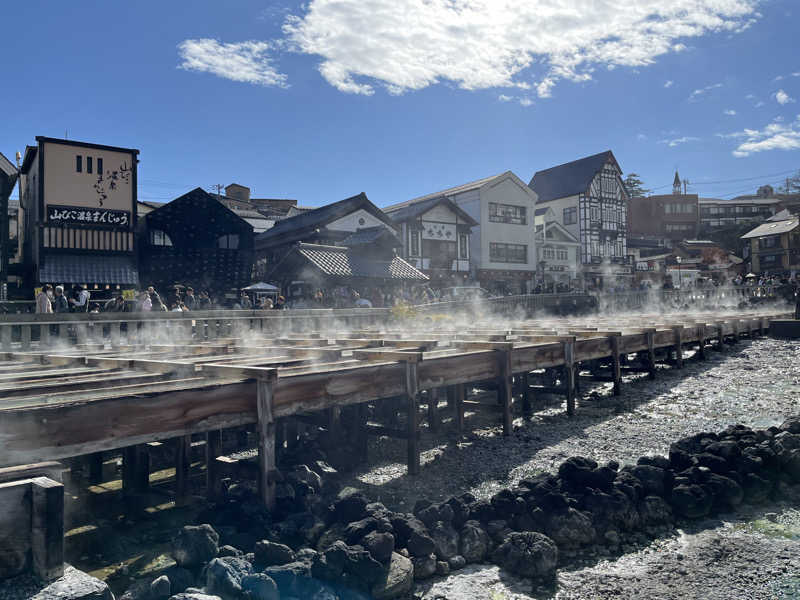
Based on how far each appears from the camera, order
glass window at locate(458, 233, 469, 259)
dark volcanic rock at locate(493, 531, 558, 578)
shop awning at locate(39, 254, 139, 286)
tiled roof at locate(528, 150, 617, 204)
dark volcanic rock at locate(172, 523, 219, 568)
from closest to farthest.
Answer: dark volcanic rock at locate(172, 523, 219, 568), dark volcanic rock at locate(493, 531, 558, 578), shop awning at locate(39, 254, 139, 286), glass window at locate(458, 233, 469, 259), tiled roof at locate(528, 150, 617, 204)

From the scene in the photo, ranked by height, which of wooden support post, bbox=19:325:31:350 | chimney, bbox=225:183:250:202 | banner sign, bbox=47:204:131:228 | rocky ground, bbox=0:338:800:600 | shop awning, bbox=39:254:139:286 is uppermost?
chimney, bbox=225:183:250:202

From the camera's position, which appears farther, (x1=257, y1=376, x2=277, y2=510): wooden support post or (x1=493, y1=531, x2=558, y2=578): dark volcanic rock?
(x1=257, y1=376, x2=277, y2=510): wooden support post

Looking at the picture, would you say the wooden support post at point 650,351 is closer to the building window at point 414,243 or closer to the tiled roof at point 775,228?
the building window at point 414,243

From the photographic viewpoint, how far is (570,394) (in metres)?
9.57

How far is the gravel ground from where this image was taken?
13.8 feet

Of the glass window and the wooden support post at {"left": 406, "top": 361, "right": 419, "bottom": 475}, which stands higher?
the glass window

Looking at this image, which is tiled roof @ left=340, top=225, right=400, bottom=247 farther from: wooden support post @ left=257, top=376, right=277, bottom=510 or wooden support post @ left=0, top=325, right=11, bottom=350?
wooden support post @ left=257, top=376, right=277, bottom=510

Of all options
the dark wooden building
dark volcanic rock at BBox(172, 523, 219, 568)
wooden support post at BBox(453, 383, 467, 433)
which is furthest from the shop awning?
dark volcanic rock at BBox(172, 523, 219, 568)

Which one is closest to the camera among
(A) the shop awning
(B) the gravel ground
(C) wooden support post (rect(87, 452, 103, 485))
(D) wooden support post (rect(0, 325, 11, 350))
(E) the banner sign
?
(B) the gravel ground

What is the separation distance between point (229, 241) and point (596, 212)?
3233 centimetres

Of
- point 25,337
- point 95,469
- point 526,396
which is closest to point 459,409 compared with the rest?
point 526,396

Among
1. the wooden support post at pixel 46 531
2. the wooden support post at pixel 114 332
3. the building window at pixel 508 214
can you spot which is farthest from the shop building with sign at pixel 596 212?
the wooden support post at pixel 46 531

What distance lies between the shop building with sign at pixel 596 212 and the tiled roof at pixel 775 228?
15.4 m

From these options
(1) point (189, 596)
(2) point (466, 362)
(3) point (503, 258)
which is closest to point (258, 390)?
(1) point (189, 596)
